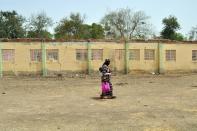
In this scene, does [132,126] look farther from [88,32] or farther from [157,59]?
[88,32]

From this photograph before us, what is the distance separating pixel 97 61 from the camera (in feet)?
111

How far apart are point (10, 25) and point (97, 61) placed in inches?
1059

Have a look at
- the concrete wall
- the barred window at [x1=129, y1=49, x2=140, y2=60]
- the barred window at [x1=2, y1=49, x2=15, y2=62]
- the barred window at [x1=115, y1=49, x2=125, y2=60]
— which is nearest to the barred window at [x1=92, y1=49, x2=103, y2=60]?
the concrete wall

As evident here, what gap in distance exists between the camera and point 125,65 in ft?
113

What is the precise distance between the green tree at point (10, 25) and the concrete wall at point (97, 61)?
24315 millimetres

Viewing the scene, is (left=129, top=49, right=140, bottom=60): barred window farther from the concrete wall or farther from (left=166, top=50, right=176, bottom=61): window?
(left=166, top=50, right=176, bottom=61): window

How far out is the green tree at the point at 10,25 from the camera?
186 feet

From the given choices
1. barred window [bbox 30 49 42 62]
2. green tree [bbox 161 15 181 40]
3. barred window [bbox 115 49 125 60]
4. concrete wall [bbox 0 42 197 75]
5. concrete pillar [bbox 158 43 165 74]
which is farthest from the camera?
green tree [bbox 161 15 181 40]

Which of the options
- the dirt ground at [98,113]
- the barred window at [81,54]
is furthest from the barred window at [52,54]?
the dirt ground at [98,113]

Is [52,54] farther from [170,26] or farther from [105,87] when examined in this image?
[170,26]

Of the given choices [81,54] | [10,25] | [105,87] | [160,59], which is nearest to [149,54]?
[160,59]

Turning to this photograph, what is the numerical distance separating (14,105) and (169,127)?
653 cm

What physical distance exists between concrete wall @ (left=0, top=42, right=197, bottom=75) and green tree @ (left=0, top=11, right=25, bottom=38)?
24315 millimetres

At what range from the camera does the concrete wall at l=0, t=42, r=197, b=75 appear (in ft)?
107
